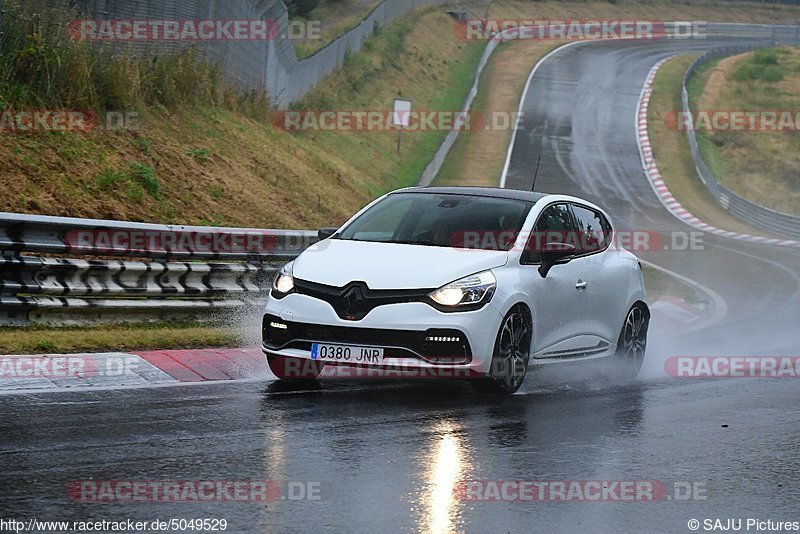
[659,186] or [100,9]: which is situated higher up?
[100,9]

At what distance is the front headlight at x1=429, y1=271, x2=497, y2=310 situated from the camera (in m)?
9.15

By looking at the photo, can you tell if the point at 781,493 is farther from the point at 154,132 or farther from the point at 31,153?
the point at 154,132

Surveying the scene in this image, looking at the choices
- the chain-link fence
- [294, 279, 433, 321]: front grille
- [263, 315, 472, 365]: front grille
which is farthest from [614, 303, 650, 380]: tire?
the chain-link fence

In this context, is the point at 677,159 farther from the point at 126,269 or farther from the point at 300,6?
the point at 126,269

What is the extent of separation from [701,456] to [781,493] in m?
0.92

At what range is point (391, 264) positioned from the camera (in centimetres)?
938

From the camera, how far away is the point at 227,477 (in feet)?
20.8

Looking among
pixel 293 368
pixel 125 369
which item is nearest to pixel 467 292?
pixel 293 368

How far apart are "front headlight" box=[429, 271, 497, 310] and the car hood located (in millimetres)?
47

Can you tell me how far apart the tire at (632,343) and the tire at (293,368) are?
3087 mm

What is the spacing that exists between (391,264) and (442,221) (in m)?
1.09

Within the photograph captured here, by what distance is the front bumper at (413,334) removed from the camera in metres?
9.00

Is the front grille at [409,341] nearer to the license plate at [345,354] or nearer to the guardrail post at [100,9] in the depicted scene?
the license plate at [345,354]

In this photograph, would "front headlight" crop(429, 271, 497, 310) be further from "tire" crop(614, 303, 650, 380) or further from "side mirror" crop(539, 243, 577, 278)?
"tire" crop(614, 303, 650, 380)
